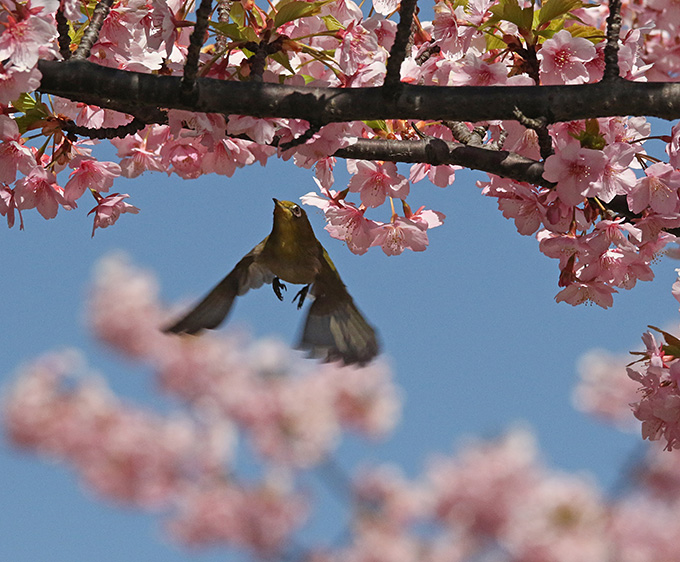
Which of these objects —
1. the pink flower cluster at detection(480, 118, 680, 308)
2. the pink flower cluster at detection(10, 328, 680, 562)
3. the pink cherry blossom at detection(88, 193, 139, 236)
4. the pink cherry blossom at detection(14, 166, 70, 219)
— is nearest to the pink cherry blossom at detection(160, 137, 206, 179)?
the pink cherry blossom at detection(88, 193, 139, 236)

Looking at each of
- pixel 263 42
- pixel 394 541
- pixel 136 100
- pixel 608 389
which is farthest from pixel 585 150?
pixel 608 389

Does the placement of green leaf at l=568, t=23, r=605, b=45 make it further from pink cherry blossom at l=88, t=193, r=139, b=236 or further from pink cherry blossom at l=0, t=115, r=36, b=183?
pink cherry blossom at l=0, t=115, r=36, b=183

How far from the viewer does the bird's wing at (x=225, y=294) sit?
3.83m

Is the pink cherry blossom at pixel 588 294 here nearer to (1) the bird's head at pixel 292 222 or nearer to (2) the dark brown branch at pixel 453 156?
(2) the dark brown branch at pixel 453 156

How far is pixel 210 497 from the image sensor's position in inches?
562

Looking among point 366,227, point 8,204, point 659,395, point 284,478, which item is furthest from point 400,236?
point 284,478

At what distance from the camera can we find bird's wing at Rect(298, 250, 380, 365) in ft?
12.8

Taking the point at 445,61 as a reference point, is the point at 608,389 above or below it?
above

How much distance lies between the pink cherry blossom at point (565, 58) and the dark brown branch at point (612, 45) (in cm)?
19

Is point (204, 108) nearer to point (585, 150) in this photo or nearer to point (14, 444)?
point (585, 150)

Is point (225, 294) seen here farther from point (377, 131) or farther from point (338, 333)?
point (377, 131)

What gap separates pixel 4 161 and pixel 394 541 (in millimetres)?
12476

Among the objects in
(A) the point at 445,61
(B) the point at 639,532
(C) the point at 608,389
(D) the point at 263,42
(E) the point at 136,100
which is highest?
(C) the point at 608,389

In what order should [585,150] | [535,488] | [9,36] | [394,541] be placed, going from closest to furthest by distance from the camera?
[9,36] < [585,150] < [394,541] < [535,488]
